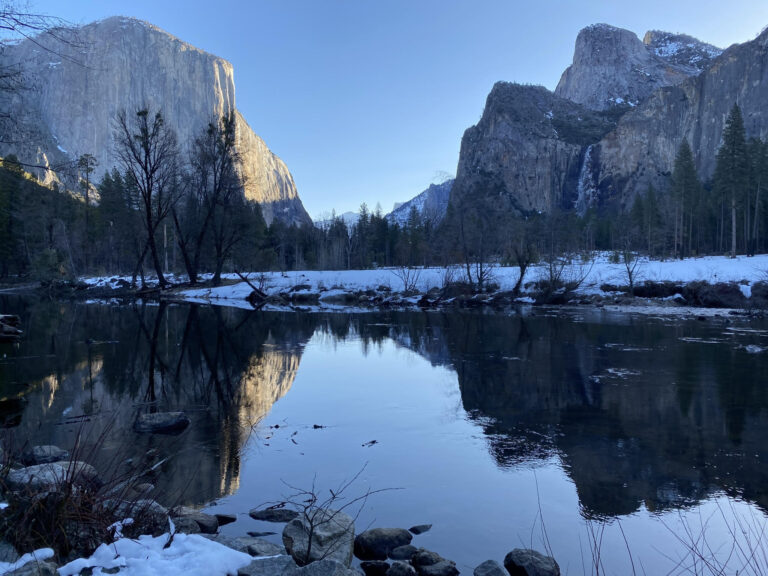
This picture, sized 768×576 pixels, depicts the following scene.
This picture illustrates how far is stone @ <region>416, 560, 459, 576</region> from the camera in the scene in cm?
400

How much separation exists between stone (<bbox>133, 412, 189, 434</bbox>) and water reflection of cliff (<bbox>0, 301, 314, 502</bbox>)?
0.53ft

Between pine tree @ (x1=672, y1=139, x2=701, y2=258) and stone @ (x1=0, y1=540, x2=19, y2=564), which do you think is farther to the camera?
pine tree @ (x1=672, y1=139, x2=701, y2=258)

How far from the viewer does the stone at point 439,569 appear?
4000mm

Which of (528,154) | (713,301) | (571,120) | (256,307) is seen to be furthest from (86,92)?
(713,301)

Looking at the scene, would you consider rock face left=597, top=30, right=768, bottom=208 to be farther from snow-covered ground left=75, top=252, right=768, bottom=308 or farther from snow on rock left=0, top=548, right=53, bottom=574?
snow on rock left=0, top=548, right=53, bottom=574

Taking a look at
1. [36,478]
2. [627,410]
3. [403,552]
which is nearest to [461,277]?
[627,410]

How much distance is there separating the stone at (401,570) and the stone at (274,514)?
4.46 ft

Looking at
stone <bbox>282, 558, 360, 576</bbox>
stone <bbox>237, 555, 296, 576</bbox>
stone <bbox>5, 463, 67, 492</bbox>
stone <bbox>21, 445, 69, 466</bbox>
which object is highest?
stone <bbox>5, 463, 67, 492</bbox>

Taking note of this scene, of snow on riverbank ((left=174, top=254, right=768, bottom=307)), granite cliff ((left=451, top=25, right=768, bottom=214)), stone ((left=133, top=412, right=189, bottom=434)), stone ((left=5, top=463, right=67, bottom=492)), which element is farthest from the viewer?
granite cliff ((left=451, top=25, right=768, bottom=214))

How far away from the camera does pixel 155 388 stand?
10477 millimetres

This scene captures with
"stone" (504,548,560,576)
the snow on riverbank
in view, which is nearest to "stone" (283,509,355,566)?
"stone" (504,548,560,576)

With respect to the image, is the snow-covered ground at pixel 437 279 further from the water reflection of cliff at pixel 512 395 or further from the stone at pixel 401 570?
the stone at pixel 401 570

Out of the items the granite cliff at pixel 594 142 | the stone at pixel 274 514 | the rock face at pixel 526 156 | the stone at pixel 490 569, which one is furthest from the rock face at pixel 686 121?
the stone at pixel 274 514

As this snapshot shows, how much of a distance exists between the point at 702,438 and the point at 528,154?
610 ft
